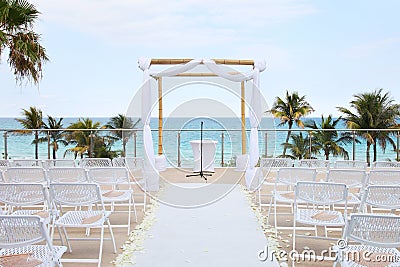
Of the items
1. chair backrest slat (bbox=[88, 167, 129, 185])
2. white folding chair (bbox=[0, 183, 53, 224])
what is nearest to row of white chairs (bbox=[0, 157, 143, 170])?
chair backrest slat (bbox=[88, 167, 129, 185])

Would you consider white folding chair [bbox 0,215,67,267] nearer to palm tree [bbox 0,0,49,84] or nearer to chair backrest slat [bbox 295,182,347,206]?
chair backrest slat [bbox 295,182,347,206]

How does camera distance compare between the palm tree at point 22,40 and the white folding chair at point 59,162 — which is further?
the palm tree at point 22,40

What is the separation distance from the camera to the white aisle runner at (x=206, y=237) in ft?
11.3

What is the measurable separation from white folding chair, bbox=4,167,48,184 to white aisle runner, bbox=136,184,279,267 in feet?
4.27

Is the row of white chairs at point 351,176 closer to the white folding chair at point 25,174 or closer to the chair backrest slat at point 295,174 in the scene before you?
the chair backrest slat at point 295,174

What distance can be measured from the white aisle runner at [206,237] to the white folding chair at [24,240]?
102 cm

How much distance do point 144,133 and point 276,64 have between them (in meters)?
23.2

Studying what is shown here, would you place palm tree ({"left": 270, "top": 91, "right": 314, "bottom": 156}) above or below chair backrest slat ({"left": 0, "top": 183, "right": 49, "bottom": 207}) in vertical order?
above

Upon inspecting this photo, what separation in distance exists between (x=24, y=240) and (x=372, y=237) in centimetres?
206

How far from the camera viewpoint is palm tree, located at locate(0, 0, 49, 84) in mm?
6512

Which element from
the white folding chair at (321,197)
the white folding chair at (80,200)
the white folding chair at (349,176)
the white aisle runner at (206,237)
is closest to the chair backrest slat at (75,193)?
the white folding chair at (80,200)

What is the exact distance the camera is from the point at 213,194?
6.43 metres

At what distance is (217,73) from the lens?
6922mm

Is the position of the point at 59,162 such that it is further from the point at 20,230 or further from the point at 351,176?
the point at 351,176
